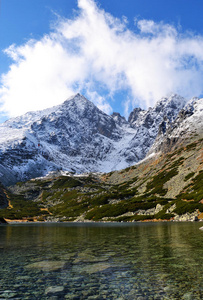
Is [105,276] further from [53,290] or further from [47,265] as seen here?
[47,265]

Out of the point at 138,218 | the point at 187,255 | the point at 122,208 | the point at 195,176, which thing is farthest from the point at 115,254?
the point at 195,176

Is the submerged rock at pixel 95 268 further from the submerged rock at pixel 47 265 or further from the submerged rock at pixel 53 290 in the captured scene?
the submerged rock at pixel 53 290

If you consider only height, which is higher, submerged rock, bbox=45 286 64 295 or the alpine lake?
submerged rock, bbox=45 286 64 295

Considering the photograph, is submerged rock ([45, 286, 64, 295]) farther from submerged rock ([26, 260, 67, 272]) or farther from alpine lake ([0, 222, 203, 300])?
submerged rock ([26, 260, 67, 272])

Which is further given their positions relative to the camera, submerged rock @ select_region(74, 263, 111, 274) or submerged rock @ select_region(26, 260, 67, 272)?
submerged rock @ select_region(26, 260, 67, 272)

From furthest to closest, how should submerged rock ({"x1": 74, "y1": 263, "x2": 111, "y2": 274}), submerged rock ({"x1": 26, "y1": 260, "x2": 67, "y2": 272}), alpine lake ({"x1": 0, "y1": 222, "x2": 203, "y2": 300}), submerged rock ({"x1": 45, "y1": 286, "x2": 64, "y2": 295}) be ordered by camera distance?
submerged rock ({"x1": 26, "y1": 260, "x2": 67, "y2": 272})
submerged rock ({"x1": 74, "y1": 263, "x2": 111, "y2": 274})
submerged rock ({"x1": 45, "y1": 286, "x2": 64, "y2": 295})
alpine lake ({"x1": 0, "y1": 222, "x2": 203, "y2": 300})

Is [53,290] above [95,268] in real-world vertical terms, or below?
above

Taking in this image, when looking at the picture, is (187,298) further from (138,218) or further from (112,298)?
(138,218)

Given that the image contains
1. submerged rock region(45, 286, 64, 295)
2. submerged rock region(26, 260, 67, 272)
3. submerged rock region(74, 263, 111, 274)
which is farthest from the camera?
submerged rock region(26, 260, 67, 272)

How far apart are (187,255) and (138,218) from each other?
282 feet

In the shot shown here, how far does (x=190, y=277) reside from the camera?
48.5 ft

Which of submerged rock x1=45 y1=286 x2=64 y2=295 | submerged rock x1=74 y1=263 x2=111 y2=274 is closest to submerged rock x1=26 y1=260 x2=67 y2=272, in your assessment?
submerged rock x1=74 y1=263 x2=111 y2=274

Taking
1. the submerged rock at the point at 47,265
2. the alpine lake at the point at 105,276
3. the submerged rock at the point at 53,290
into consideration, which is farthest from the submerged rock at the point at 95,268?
the submerged rock at the point at 53,290

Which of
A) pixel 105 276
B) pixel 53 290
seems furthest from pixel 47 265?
pixel 53 290
